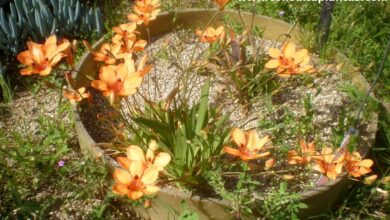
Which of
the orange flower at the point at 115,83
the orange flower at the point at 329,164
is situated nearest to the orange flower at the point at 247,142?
the orange flower at the point at 329,164

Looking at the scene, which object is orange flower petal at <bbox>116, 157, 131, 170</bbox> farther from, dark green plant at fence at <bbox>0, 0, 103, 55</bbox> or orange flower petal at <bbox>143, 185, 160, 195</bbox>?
dark green plant at fence at <bbox>0, 0, 103, 55</bbox>

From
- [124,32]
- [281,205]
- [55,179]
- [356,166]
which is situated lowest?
[55,179]

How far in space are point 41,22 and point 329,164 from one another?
179 centimetres

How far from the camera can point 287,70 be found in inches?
73.8

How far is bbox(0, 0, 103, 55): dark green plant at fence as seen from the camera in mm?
2613

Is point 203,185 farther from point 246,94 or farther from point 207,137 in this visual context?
point 246,94

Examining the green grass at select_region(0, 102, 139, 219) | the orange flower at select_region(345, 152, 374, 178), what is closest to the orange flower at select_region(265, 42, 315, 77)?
the orange flower at select_region(345, 152, 374, 178)

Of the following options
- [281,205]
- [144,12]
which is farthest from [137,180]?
[144,12]

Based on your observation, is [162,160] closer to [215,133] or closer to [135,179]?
[135,179]

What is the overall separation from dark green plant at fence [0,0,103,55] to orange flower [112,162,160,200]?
4.87ft

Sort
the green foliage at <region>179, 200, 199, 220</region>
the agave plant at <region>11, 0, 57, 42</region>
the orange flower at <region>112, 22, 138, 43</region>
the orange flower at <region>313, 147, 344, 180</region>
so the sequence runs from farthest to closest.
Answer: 1. the agave plant at <region>11, 0, 57, 42</region>
2. the orange flower at <region>112, 22, 138, 43</region>
3. the orange flower at <region>313, 147, 344, 180</region>
4. the green foliage at <region>179, 200, 199, 220</region>

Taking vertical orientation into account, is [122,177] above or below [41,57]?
below

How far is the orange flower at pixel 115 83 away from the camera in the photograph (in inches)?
59.2

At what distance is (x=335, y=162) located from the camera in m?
1.82
